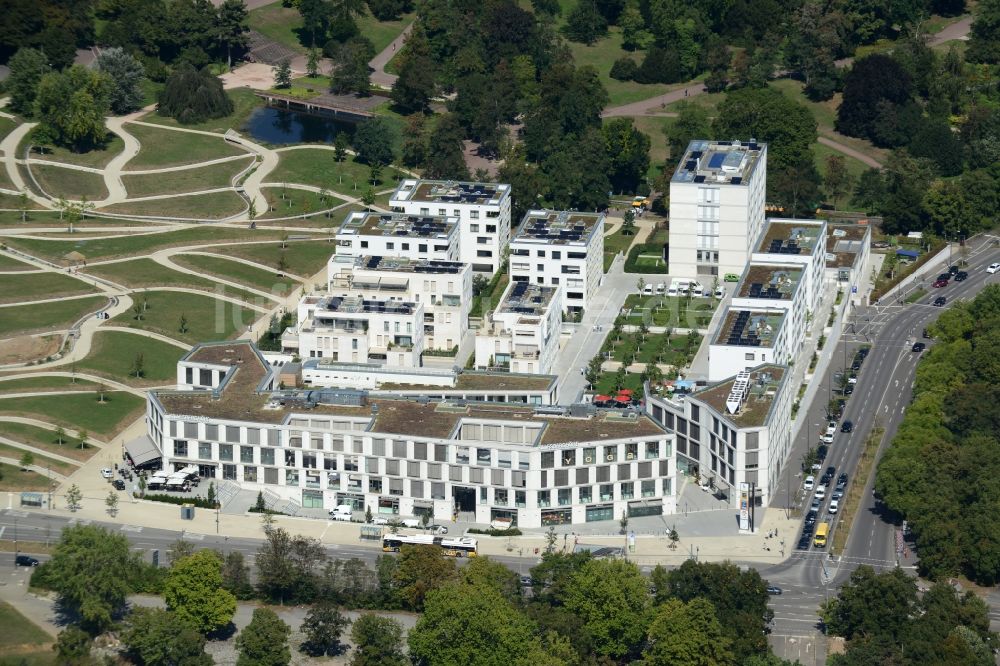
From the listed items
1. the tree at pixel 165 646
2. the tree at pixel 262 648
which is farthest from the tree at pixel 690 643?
the tree at pixel 165 646

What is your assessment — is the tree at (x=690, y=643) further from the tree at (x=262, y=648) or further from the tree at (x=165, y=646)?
the tree at (x=165, y=646)

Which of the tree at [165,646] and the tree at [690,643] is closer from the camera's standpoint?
the tree at [690,643]

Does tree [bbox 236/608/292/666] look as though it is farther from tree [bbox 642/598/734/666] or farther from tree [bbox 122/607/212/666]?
tree [bbox 642/598/734/666]

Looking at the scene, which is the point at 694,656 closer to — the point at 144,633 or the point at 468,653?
the point at 468,653

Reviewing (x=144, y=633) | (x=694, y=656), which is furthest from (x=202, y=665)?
(x=694, y=656)

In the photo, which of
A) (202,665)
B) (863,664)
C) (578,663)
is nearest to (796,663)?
(863,664)

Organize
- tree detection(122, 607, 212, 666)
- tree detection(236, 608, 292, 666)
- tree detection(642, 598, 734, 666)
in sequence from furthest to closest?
1. tree detection(236, 608, 292, 666)
2. tree detection(122, 607, 212, 666)
3. tree detection(642, 598, 734, 666)

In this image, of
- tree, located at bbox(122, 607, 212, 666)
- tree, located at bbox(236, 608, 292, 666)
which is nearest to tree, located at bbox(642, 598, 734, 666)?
tree, located at bbox(236, 608, 292, 666)

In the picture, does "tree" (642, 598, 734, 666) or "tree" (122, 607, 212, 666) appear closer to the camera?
"tree" (642, 598, 734, 666)
